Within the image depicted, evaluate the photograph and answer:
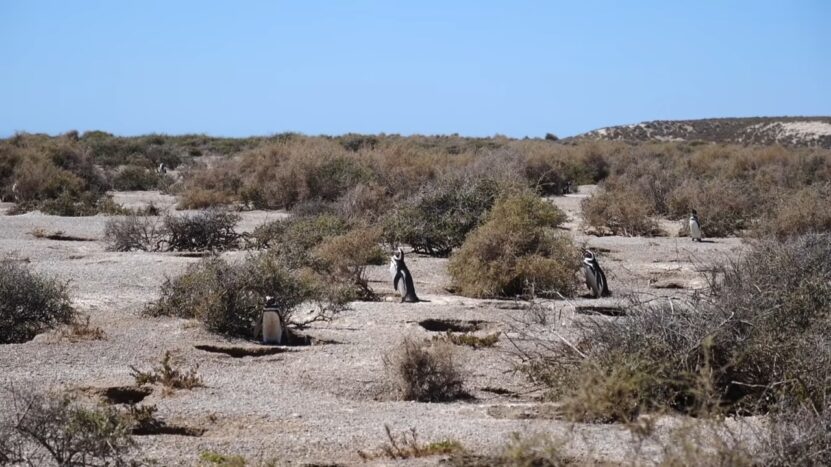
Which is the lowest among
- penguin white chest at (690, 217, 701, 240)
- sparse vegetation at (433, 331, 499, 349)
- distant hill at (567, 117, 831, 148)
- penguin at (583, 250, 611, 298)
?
sparse vegetation at (433, 331, 499, 349)

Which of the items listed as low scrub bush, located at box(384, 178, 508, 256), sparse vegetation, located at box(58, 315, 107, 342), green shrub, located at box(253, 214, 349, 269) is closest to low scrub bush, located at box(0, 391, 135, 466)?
sparse vegetation, located at box(58, 315, 107, 342)

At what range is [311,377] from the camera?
308 inches

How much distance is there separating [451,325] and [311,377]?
2.48 meters

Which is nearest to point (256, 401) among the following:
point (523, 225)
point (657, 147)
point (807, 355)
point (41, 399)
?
point (41, 399)

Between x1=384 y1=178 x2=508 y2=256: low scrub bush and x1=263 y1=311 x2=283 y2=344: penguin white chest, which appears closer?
x1=263 y1=311 x2=283 y2=344: penguin white chest

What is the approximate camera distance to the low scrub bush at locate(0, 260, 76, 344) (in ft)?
29.9

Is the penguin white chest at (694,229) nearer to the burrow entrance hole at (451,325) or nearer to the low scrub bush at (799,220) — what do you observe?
the low scrub bush at (799,220)

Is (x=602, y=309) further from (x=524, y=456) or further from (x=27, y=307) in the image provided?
(x=524, y=456)

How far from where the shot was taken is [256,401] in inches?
275

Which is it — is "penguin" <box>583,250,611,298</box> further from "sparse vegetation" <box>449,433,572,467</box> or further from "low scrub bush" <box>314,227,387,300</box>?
"sparse vegetation" <box>449,433,572,467</box>

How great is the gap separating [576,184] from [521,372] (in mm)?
22799

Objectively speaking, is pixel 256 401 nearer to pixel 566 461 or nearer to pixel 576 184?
pixel 566 461

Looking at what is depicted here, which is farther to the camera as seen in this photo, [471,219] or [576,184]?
[576,184]

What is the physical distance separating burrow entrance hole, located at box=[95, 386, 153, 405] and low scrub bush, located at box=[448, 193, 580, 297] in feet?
17.3
